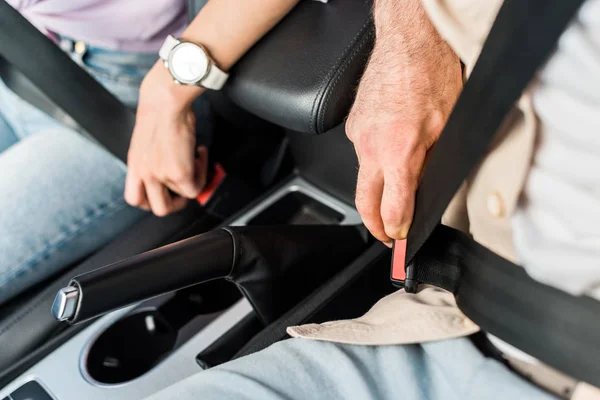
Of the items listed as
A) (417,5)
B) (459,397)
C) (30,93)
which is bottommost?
(459,397)

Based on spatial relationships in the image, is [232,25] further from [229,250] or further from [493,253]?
[493,253]

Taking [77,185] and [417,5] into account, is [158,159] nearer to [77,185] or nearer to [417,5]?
[77,185]

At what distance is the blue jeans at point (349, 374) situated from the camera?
1.91 ft

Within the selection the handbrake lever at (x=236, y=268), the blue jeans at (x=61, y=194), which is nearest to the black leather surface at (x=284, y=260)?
the handbrake lever at (x=236, y=268)

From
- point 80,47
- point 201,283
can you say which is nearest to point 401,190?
point 201,283

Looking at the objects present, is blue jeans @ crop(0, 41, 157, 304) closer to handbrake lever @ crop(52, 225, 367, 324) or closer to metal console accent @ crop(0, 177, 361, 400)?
metal console accent @ crop(0, 177, 361, 400)

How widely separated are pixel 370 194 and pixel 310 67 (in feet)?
0.58

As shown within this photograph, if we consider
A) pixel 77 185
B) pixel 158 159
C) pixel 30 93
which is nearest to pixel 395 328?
pixel 158 159

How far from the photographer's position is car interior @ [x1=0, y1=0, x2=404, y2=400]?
68 cm

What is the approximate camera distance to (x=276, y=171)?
1112 millimetres

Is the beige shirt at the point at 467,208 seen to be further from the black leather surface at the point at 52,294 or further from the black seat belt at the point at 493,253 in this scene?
the black leather surface at the point at 52,294

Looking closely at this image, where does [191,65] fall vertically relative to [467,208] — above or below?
above

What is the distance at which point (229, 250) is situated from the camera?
696 millimetres

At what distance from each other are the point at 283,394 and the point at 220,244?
19cm
